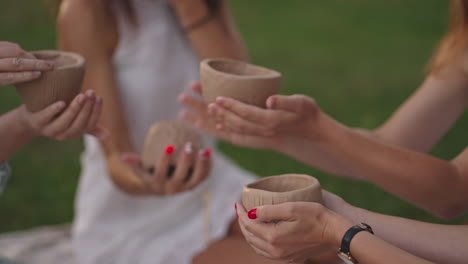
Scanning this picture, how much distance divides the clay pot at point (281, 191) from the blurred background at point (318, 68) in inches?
44.4

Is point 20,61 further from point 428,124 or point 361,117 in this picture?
point 361,117

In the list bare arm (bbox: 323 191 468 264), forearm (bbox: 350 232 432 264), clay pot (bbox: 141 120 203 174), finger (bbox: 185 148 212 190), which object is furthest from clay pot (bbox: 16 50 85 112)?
forearm (bbox: 350 232 432 264)

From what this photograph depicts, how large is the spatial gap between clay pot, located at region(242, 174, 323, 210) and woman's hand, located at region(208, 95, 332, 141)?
284 mm

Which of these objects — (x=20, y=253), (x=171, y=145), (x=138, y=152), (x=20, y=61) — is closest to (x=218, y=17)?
(x=138, y=152)

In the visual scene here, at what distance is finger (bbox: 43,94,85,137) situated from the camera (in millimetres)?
1426

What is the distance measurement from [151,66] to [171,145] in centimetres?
64

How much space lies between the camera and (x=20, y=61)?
1.35m

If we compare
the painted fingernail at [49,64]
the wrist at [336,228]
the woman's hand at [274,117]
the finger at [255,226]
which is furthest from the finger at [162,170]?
the wrist at [336,228]

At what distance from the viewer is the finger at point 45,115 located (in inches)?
56.3

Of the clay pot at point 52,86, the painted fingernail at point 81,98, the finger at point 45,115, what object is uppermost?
the clay pot at point 52,86

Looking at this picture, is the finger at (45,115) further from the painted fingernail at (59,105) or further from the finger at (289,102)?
the finger at (289,102)

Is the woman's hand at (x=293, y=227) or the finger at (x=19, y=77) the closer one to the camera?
the woman's hand at (x=293, y=227)

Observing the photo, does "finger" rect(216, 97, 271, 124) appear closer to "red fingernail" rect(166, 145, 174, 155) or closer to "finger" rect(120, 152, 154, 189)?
"red fingernail" rect(166, 145, 174, 155)

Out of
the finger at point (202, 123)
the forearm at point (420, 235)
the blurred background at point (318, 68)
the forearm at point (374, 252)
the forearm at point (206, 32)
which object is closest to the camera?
the forearm at point (374, 252)
